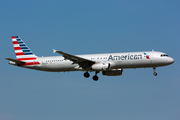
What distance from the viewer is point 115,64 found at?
51.2 metres

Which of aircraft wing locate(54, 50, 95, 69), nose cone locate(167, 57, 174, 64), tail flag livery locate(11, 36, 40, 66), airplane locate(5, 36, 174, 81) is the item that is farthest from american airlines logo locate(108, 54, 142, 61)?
tail flag livery locate(11, 36, 40, 66)

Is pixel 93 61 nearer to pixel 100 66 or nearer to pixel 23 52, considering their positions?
pixel 100 66

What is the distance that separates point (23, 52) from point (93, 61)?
47.9 feet

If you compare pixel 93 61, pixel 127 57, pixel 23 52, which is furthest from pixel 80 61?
pixel 23 52

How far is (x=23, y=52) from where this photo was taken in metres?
58.0

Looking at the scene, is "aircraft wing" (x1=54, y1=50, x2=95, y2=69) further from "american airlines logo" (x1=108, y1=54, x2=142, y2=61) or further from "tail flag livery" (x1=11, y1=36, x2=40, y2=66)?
"tail flag livery" (x1=11, y1=36, x2=40, y2=66)

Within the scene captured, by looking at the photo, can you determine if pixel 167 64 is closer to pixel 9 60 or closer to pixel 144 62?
pixel 144 62

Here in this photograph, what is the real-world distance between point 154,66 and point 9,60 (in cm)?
2532

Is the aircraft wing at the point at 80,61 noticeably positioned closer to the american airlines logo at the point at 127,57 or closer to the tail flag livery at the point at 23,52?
the american airlines logo at the point at 127,57

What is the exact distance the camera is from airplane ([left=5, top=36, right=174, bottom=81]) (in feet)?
166

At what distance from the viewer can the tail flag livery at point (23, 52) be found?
5622 centimetres

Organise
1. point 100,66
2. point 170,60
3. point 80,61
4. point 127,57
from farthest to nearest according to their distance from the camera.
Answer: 1. point 80,61
2. point 100,66
3. point 170,60
4. point 127,57

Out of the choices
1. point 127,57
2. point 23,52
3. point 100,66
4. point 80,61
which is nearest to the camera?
point 127,57

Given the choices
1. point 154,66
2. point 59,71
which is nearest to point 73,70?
point 59,71
